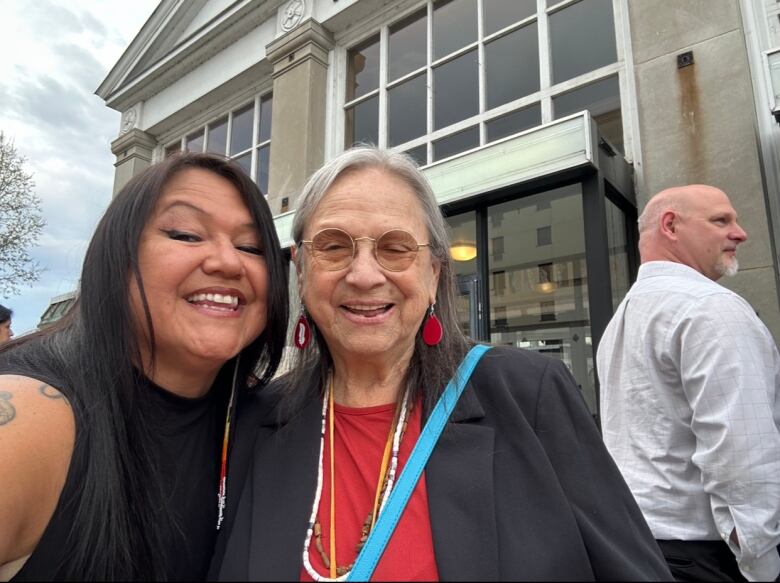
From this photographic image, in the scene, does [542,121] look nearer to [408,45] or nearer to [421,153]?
[421,153]

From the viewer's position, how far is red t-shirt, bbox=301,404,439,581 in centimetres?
114

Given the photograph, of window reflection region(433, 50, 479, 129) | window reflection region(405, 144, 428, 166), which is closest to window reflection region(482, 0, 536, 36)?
window reflection region(433, 50, 479, 129)

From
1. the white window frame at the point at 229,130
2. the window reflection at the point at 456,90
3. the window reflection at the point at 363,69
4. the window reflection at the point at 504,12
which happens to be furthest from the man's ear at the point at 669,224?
the white window frame at the point at 229,130

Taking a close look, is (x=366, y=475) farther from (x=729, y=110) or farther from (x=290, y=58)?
(x=290, y=58)

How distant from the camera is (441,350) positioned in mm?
1613

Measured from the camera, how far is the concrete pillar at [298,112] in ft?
26.7

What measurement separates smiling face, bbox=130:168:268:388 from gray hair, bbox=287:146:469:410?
0.19m

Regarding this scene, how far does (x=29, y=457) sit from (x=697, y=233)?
8.85 ft

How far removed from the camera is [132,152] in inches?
457

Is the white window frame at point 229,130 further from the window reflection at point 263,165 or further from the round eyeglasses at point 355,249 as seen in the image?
the round eyeglasses at point 355,249

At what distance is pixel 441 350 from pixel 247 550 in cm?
77

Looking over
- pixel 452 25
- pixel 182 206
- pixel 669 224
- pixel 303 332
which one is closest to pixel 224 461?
pixel 303 332

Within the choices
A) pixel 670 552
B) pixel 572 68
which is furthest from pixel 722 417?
pixel 572 68

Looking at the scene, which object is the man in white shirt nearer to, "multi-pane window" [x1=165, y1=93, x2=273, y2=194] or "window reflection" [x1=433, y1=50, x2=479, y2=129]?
"window reflection" [x1=433, y1=50, x2=479, y2=129]
